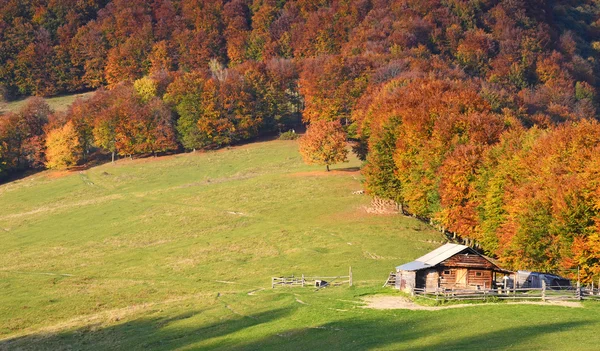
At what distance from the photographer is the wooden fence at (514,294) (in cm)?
5406

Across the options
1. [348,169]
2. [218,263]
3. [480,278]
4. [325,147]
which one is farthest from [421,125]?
[480,278]

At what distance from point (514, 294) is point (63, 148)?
341ft

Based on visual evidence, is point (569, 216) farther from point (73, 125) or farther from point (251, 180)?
point (73, 125)

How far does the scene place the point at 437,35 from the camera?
19962 centimetres

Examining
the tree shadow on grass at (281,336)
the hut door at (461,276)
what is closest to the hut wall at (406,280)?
the hut door at (461,276)

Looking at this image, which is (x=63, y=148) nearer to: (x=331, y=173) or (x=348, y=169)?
(x=331, y=173)

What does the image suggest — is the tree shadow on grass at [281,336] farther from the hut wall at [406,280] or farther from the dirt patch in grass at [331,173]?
the dirt patch in grass at [331,173]

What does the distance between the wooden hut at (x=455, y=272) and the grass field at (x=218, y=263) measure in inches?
138

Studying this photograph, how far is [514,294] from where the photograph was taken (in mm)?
55594

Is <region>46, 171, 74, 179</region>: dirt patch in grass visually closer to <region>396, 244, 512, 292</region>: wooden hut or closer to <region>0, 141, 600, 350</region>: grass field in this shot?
<region>0, 141, 600, 350</region>: grass field

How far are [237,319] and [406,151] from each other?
45233 millimetres

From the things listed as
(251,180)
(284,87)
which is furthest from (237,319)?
(284,87)

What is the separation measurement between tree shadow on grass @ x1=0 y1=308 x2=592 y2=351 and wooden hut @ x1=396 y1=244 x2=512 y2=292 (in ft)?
33.1

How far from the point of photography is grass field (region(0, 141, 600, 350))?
161 feet
